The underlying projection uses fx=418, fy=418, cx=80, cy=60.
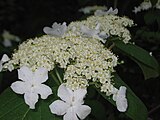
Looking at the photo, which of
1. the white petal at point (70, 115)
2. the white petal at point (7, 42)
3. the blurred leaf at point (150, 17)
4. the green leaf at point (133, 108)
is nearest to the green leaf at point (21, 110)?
the white petal at point (70, 115)

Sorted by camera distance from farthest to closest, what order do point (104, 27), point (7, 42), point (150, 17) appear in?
point (7, 42) → point (150, 17) → point (104, 27)

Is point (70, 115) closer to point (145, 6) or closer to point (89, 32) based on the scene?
point (89, 32)

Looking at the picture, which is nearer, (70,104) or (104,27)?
(70,104)

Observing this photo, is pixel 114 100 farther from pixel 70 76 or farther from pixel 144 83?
pixel 144 83

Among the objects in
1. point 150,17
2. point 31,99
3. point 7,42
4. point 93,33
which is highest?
point 7,42

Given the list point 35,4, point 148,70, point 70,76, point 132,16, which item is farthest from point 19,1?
point 70,76

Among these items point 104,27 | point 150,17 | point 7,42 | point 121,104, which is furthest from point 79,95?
point 7,42

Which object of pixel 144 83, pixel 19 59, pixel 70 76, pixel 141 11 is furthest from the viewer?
pixel 144 83
